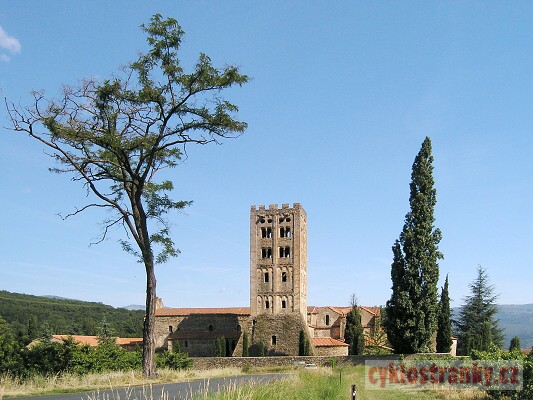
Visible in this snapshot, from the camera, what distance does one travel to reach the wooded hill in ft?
349

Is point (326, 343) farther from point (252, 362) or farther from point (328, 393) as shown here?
point (328, 393)

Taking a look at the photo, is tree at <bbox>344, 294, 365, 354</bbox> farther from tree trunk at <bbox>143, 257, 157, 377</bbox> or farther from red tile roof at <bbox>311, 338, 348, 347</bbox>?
tree trunk at <bbox>143, 257, 157, 377</bbox>

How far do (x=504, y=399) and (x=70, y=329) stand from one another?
98843mm

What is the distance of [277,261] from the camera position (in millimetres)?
62250

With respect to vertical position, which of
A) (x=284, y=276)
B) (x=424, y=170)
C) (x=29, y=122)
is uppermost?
(x=424, y=170)

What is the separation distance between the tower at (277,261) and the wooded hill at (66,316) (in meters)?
34.0

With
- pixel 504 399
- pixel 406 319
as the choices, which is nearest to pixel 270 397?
pixel 504 399

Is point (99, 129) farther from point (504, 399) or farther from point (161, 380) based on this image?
point (504, 399)

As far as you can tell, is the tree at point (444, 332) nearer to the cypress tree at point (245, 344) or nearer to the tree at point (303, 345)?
the tree at point (303, 345)

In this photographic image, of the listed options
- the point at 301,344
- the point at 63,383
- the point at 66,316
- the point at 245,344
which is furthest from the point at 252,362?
the point at 66,316

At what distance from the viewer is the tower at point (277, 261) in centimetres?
6131

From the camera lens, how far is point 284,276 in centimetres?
6197

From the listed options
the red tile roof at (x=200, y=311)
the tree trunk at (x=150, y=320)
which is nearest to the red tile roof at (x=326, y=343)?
Result: the red tile roof at (x=200, y=311)

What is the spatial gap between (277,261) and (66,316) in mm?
95381
